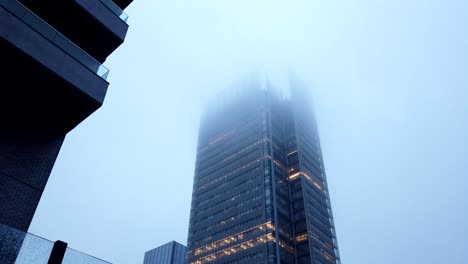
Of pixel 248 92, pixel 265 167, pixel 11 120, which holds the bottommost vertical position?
pixel 11 120

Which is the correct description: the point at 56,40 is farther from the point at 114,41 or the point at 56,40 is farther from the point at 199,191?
the point at 199,191

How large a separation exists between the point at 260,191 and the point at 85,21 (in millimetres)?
101775

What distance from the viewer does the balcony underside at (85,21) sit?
60.1ft

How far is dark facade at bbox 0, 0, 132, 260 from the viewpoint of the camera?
14.7 metres

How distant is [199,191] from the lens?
13738cm

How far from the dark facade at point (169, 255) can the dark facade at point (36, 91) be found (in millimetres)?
173283

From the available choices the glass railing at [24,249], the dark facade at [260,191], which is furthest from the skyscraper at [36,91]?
the dark facade at [260,191]

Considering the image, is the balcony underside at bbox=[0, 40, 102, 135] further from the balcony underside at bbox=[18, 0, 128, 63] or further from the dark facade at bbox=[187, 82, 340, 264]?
the dark facade at bbox=[187, 82, 340, 264]

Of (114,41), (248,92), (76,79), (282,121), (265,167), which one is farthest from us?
(248,92)

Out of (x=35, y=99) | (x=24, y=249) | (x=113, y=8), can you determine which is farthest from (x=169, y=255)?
(x=24, y=249)

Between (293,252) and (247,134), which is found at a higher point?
(247,134)

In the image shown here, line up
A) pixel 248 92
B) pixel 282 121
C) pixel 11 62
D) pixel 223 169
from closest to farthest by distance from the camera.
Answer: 1. pixel 11 62
2. pixel 223 169
3. pixel 282 121
4. pixel 248 92

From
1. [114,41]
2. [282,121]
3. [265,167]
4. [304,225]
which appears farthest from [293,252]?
[114,41]

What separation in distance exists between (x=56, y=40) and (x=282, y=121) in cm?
14013
